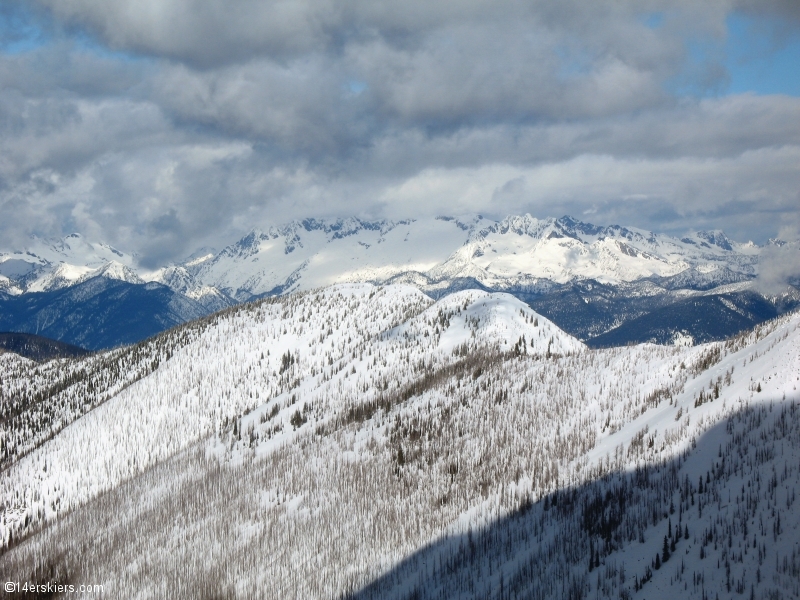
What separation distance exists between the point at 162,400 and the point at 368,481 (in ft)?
306

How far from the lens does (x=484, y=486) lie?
123 feet

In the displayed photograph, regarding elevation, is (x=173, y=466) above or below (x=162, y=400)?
below

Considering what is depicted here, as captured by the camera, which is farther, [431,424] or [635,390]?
[431,424]

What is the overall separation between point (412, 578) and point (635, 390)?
78.7ft

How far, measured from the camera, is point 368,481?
44.8m

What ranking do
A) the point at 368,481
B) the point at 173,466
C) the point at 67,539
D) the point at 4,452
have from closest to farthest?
the point at 368,481, the point at 67,539, the point at 173,466, the point at 4,452

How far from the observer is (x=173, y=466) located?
7694 centimetres

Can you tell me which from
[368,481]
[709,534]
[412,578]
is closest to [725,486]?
[709,534]

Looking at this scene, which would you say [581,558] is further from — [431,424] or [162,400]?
[162,400]

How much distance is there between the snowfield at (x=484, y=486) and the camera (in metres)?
23.1

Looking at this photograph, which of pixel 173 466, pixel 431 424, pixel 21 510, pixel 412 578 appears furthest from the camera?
pixel 21 510

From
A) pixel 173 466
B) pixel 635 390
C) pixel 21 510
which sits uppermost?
pixel 635 390

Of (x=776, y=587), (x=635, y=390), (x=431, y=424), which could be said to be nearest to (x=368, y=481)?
(x=431, y=424)

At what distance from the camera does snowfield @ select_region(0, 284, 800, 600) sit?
2312 centimetres
